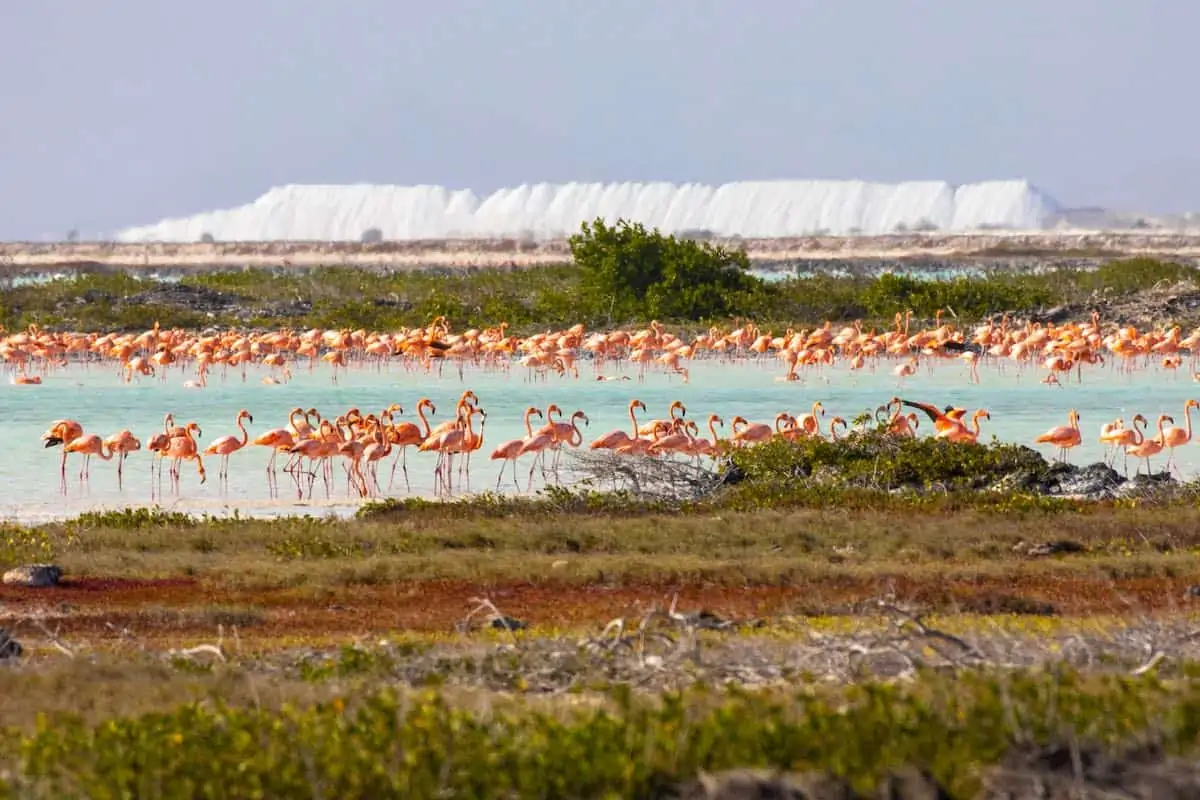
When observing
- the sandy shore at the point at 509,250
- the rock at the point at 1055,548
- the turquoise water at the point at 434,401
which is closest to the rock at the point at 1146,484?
the turquoise water at the point at 434,401

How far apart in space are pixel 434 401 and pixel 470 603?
57.2 ft

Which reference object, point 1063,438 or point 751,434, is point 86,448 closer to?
point 751,434

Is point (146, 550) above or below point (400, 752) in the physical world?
below

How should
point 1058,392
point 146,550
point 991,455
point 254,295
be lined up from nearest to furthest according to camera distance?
point 146,550 → point 991,455 → point 1058,392 → point 254,295

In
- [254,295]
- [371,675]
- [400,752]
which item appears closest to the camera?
[400,752]

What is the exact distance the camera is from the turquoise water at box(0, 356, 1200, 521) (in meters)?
19.5

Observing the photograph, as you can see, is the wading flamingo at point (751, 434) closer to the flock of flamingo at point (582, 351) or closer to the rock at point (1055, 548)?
the rock at point (1055, 548)

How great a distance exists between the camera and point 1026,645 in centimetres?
878

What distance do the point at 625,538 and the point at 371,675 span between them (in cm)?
645

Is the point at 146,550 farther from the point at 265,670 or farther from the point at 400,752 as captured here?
the point at 400,752

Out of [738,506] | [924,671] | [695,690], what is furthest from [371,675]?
[738,506]

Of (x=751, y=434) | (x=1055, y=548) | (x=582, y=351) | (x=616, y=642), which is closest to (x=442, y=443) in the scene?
(x=751, y=434)

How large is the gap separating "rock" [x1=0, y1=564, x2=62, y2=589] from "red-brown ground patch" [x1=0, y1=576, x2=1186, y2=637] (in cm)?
12

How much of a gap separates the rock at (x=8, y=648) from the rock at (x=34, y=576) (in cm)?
332
